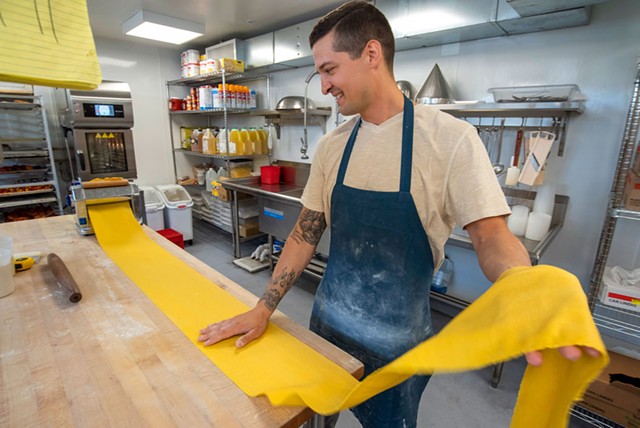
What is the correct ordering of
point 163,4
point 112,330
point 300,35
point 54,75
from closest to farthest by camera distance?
point 54,75 < point 112,330 < point 163,4 < point 300,35

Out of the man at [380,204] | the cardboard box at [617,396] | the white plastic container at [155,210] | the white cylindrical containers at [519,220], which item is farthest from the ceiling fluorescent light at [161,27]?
the cardboard box at [617,396]

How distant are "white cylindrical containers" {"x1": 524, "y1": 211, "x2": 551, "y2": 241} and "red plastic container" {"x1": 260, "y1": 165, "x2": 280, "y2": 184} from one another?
2402mm

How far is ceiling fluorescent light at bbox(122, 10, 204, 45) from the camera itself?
2.93 metres

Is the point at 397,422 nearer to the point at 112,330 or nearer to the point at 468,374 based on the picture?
the point at 112,330

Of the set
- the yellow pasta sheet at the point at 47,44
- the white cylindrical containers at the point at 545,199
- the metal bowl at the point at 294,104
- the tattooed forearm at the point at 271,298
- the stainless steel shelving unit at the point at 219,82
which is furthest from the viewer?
the stainless steel shelving unit at the point at 219,82

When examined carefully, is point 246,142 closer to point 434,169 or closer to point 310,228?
point 310,228

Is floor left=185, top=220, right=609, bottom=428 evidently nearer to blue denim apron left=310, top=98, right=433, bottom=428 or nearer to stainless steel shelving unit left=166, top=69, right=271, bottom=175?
blue denim apron left=310, top=98, right=433, bottom=428

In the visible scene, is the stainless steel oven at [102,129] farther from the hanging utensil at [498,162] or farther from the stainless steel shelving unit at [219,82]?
the hanging utensil at [498,162]

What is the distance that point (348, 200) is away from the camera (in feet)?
3.41

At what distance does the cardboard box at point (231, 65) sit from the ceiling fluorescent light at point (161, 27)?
34 cm

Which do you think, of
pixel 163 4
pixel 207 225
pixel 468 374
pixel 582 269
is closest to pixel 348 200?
pixel 468 374

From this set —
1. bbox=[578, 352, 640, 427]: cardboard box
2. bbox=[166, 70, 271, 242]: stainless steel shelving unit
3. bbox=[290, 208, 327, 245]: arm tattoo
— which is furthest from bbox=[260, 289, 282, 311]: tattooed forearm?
bbox=[166, 70, 271, 242]: stainless steel shelving unit

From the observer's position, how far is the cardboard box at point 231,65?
3496 mm

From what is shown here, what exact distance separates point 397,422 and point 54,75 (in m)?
1.17
